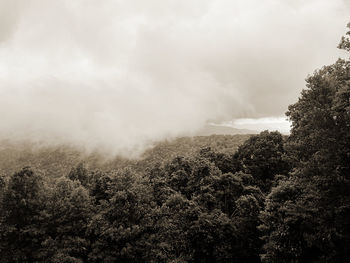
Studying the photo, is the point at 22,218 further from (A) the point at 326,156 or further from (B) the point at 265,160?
(A) the point at 326,156

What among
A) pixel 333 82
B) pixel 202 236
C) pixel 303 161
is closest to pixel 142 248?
pixel 202 236

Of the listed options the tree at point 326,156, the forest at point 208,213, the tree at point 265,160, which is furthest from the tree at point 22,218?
the tree at point 326,156

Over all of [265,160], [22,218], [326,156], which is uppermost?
[326,156]

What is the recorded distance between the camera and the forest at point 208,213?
25.1 m

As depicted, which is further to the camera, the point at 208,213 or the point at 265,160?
the point at 265,160

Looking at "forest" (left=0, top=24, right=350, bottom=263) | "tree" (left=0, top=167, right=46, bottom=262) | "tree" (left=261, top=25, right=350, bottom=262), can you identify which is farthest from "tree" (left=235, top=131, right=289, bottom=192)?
"tree" (left=0, top=167, right=46, bottom=262)

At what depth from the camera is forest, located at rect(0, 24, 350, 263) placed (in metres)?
25.1

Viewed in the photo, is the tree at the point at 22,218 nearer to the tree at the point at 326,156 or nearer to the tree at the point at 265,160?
the tree at the point at 265,160

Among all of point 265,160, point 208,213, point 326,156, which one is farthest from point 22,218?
point 326,156

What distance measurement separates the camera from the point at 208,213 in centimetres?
4094

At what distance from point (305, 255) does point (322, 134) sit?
14462 mm

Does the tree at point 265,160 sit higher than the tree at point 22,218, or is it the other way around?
the tree at point 265,160

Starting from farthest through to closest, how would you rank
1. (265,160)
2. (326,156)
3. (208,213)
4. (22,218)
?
(265,160), (22,218), (208,213), (326,156)

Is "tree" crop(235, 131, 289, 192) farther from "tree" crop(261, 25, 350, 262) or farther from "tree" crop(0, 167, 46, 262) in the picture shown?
"tree" crop(0, 167, 46, 262)
